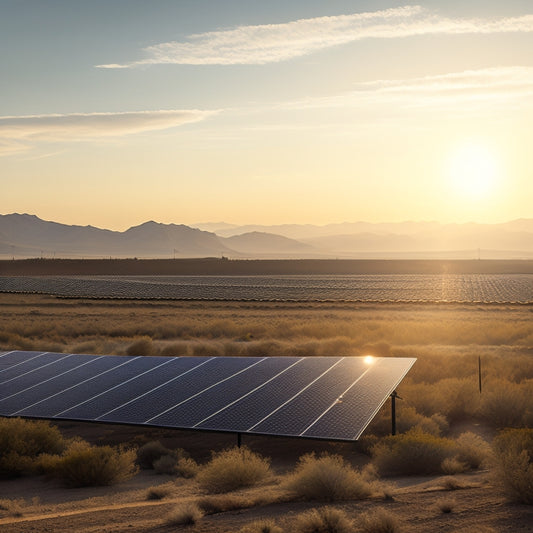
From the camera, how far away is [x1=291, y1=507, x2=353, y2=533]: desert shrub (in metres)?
9.83

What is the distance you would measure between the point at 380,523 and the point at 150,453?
26.8 feet

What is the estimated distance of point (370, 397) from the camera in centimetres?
1535

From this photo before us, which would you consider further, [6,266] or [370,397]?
[6,266]

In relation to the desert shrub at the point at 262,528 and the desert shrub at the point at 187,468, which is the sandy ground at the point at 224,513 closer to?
the desert shrub at the point at 187,468

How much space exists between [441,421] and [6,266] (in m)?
181

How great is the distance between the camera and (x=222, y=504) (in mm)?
11414

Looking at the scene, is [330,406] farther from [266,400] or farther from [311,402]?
[266,400]

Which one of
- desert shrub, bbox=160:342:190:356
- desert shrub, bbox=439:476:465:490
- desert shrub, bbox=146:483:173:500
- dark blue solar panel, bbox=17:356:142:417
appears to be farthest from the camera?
desert shrub, bbox=160:342:190:356

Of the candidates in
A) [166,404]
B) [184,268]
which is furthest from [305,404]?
[184,268]

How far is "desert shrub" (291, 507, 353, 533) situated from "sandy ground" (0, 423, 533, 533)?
0.39m

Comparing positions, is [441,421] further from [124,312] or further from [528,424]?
[124,312]

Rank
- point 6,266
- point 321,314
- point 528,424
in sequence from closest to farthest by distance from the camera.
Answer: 1. point 528,424
2. point 321,314
3. point 6,266

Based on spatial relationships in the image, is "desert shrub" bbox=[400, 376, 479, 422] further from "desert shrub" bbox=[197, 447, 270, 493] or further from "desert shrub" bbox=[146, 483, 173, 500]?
"desert shrub" bbox=[146, 483, 173, 500]

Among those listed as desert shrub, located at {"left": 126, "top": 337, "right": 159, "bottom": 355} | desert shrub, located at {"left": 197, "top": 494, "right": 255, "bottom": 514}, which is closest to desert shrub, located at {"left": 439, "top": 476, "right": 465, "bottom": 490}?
desert shrub, located at {"left": 197, "top": 494, "right": 255, "bottom": 514}
